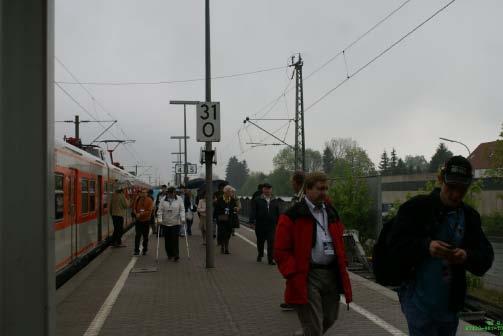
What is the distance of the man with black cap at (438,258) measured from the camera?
339 centimetres

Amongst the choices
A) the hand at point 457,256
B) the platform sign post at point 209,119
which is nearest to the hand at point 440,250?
the hand at point 457,256

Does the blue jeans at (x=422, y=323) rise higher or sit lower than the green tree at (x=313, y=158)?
lower

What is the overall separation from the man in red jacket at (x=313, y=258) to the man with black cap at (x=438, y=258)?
1.35 m

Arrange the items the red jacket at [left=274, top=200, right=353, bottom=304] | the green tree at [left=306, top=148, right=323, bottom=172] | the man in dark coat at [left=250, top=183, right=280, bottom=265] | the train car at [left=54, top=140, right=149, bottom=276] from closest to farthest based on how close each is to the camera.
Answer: the red jacket at [left=274, top=200, right=353, bottom=304]
the train car at [left=54, top=140, right=149, bottom=276]
the man in dark coat at [left=250, top=183, right=280, bottom=265]
the green tree at [left=306, top=148, right=323, bottom=172]

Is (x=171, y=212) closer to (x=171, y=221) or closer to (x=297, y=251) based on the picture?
(x=171, y=221)

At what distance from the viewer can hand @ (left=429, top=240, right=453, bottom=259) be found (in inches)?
125

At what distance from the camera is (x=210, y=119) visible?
40.9 feet

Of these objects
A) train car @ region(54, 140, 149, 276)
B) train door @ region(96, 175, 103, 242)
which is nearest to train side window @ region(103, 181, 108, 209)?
train car @ region(54, 140, 149, 276)

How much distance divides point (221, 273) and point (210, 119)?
3.21 meters

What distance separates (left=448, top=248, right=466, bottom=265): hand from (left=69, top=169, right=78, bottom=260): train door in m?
9.53

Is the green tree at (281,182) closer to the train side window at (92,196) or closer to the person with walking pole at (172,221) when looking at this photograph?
the train side window at (92,196)

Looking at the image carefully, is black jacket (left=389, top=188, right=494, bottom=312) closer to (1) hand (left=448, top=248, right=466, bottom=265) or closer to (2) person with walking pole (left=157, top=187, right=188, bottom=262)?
(1) hand (left=448, top=248, right=466, bottom=265)

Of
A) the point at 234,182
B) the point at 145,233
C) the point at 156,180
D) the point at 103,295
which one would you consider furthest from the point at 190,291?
the point at 234,182

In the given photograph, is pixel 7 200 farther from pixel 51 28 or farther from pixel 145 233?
pixel 145 233
